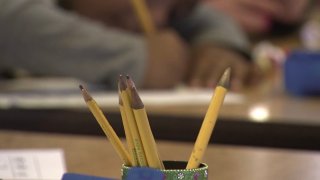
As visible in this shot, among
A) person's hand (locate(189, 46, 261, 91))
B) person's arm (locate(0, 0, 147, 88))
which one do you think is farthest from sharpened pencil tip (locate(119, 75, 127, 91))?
person's hand (locate(189, 46, 261, 91))

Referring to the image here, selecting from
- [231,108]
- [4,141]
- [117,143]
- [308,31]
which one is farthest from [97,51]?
[308,31]

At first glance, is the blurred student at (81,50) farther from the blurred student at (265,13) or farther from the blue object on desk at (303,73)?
the blurred student at (265,13)

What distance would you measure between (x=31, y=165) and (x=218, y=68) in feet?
3.15

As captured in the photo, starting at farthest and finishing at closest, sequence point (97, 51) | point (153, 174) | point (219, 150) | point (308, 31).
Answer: point (308, 31)
point (97, 51)
point (219, 150)
point (153, 174)

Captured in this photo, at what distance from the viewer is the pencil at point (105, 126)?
0.36 m

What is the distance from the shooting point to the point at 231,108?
1.02 metres

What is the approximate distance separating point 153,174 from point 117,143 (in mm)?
27

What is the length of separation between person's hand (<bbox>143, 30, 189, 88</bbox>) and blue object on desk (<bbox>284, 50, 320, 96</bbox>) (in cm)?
21

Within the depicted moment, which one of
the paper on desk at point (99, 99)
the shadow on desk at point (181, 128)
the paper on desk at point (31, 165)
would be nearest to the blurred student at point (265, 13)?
the paper on desk at point (99, 99)

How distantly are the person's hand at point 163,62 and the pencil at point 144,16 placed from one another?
0.04 metres

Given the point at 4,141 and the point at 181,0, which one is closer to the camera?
the point at 4,141

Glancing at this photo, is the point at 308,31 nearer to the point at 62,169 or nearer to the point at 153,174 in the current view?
the point at 62,169

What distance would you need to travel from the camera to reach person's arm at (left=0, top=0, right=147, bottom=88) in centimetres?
124

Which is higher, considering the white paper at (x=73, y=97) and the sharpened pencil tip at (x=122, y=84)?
the white paper at (x=73, y=97)
